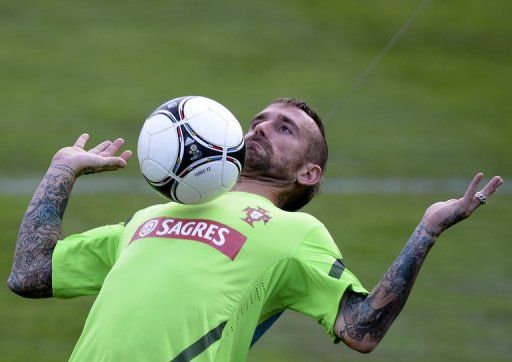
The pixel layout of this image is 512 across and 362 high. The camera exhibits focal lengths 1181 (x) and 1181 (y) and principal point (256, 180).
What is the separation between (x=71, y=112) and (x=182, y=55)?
5.80 ft

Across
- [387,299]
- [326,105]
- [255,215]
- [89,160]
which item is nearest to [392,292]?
[387,299]

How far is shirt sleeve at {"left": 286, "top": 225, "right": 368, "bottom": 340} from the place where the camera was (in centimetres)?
512

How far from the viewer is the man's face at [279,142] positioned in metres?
5.79

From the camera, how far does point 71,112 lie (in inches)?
472

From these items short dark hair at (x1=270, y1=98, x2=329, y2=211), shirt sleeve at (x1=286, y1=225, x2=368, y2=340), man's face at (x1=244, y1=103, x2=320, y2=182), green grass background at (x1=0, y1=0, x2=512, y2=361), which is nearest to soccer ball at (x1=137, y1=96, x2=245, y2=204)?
shirt sleeve at (x1=286, y1=225, x2=368, y2=340)

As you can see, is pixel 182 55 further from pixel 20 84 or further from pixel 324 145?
pixel 324 145

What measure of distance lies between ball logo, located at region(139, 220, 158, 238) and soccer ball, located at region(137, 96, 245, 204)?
0.22 m

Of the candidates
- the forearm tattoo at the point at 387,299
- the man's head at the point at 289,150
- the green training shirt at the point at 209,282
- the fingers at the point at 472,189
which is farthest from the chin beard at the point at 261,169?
the fingers at the point at 472,189

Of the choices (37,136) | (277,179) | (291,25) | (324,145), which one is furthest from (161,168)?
(291,25)

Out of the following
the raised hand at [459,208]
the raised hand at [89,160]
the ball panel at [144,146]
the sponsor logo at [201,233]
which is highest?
the raised hand at [459,208]

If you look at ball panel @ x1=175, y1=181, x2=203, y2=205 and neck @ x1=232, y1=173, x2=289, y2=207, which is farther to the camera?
neck @ x1=232, y1=173, x2=289, y2=207

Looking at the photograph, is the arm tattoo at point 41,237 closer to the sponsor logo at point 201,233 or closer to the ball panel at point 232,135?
the sponsor logo at point 201,233

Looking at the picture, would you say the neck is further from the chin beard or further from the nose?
the nose

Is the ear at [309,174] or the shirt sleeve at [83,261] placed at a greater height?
the ear at [309,174]
